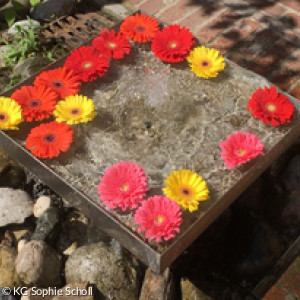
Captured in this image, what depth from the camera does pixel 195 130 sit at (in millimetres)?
2865

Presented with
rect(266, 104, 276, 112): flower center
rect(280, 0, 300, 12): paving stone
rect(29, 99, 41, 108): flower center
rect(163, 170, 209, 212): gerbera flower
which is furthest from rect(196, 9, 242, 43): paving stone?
rect(163, 170, 209, 212): gerbera flower

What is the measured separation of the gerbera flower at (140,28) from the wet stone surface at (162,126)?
9cm

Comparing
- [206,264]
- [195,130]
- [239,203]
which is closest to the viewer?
[195,130]

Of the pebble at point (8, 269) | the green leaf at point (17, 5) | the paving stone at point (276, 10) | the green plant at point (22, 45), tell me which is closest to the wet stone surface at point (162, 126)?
the pebble at point (8, 269)

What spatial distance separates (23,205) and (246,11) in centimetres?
235

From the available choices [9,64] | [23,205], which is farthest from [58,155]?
[9,64]

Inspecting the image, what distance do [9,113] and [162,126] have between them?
0.83 metres

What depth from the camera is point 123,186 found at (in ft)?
8.27

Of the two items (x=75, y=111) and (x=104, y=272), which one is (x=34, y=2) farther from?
(x=104, y=272)

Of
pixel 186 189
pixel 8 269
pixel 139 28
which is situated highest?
pixel 139 28

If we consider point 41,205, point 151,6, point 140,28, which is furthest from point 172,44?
point 41,205

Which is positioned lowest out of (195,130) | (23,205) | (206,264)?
(206,264)

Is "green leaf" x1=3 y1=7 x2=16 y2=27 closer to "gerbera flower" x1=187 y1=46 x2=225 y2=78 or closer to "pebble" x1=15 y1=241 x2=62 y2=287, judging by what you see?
"gerbera flower" x1=187 y1=46 x2=225 y2=78

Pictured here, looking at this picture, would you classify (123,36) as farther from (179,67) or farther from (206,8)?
(206,8)
